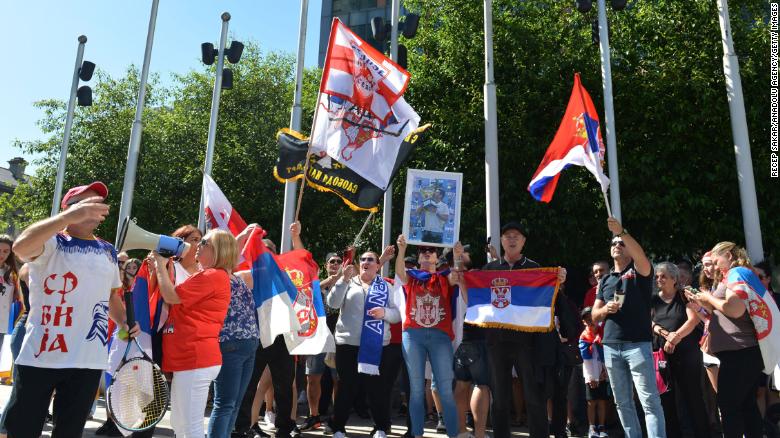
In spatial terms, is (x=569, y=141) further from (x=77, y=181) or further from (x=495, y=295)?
(x=77, y=181)

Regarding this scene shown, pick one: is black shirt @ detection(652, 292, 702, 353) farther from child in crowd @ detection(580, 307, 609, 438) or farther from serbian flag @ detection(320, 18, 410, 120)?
serbian flag @ detection(320, 18, 410, 120)

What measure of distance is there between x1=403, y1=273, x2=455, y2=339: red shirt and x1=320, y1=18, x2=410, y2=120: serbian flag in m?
2.19

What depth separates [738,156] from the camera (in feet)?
35.2

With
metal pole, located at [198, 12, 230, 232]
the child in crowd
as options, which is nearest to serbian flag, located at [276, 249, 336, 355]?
the child in crowd

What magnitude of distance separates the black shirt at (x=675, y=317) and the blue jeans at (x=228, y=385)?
13.8 ft

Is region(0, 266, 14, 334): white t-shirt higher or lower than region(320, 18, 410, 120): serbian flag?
lower

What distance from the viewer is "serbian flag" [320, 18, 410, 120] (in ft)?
28.0

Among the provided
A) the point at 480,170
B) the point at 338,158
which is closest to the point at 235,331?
the point at 338,158

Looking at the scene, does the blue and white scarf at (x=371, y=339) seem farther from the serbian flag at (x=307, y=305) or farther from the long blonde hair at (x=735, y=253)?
the long blonde hair at (x=735, y=253)

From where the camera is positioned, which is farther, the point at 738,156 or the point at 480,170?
the point at 480,170

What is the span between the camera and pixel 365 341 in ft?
26.3


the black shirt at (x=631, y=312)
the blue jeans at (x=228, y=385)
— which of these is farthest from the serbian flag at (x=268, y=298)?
the black shirt at (x=631, y=312)

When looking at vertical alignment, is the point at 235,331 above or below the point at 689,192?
below

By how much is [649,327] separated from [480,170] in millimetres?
9189
